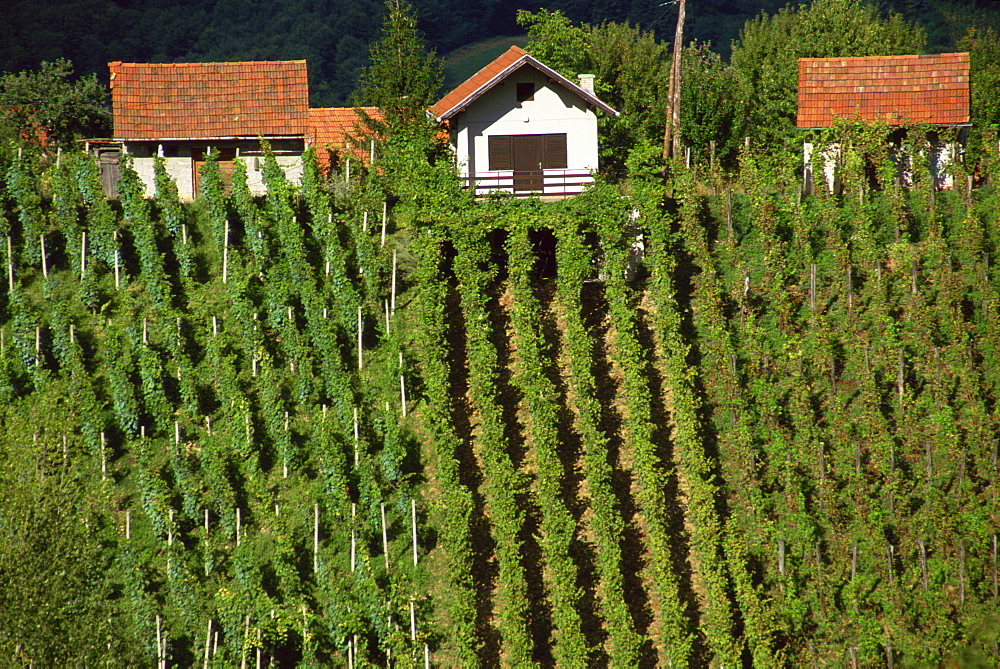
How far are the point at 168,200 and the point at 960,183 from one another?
21354 mm

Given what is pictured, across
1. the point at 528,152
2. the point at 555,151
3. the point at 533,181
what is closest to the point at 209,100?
the point at 528,152

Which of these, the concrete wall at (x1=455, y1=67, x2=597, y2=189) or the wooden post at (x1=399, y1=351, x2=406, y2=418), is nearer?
the wooden post at (x1=399, y1=351, x2=406, y2=418)

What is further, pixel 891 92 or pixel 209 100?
pixel 209 100

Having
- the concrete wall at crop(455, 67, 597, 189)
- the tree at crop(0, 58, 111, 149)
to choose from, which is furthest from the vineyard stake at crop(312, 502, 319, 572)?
the tree at crop(0, 58, 111, 149)

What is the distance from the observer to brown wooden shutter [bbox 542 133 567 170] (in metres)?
31.9

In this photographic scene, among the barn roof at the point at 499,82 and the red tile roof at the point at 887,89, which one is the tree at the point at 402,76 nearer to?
the barn roof at the point at 499,82

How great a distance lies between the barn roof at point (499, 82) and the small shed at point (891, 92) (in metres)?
7.38

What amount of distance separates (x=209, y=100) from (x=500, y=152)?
9.79m

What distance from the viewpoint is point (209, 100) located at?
35219mm

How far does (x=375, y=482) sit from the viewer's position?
25.4 m

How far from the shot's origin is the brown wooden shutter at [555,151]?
31922 mm

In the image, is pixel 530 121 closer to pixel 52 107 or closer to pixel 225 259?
pixel 225 259

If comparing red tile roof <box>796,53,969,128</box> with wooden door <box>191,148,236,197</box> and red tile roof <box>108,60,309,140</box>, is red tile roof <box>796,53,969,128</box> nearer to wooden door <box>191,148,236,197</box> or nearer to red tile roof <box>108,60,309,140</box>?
red tile roof <box>108,60,309,140</box>

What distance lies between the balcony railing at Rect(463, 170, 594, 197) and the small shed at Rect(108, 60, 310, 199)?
6.02 metres
